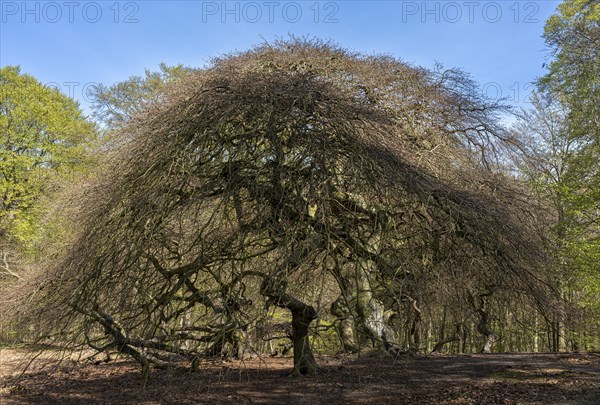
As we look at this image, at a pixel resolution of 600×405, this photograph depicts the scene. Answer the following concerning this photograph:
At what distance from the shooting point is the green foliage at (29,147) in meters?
19.1

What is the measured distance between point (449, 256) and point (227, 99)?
3665 millimetres

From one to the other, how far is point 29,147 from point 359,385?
1784cm

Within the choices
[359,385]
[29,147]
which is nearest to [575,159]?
[359,385]

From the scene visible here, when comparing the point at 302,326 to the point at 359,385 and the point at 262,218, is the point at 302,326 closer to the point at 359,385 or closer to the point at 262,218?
the point at 359,385

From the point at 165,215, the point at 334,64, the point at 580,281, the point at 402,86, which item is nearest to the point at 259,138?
the point at 165,215

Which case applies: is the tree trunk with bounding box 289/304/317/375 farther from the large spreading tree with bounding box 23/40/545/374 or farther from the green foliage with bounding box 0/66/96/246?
the green foliage with bounding box 0/66/96/246

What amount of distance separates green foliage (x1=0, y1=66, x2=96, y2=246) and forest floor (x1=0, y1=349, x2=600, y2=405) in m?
9.94

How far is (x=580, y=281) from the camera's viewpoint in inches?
568

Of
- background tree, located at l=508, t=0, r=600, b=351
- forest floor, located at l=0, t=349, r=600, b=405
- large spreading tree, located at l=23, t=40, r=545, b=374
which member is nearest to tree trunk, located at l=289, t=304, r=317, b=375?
large spreading tree, located at l=23, t=40, r=545, b=374

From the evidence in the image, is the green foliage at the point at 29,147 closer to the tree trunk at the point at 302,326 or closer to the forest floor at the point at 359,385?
the forest floor at the point at 359,385

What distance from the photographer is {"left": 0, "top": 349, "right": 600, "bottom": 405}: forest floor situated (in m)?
7.34

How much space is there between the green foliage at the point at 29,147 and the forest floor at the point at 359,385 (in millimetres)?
9941

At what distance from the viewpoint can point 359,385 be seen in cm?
836

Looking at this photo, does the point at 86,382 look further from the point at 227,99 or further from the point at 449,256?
the point at 449,256
